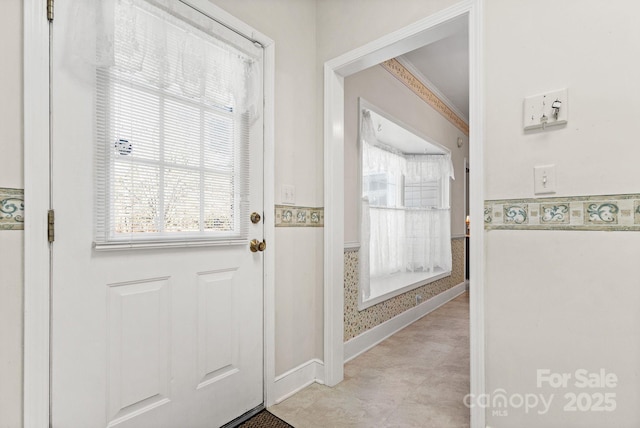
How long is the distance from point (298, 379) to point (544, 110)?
188cm

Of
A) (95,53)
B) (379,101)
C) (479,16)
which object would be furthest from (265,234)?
(379,101)

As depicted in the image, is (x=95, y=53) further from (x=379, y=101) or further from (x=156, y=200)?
(x=379, y=101)

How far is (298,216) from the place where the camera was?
2.00 meters

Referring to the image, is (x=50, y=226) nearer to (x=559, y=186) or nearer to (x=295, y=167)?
(x=295, y=167)

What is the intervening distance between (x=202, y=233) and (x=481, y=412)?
149 cm

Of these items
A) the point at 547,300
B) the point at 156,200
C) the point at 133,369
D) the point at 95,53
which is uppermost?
the point at 95,53

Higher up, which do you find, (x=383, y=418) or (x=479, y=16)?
(x=479, y=16)

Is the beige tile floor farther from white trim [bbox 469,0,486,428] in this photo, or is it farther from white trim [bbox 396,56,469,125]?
white trim [bbox 396,56,469,125]

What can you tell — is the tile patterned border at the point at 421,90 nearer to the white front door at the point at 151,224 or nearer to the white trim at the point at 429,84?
the white trim at the point at 429,84

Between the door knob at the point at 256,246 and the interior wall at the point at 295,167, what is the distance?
0.24 ft

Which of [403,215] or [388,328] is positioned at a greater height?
[403,215]

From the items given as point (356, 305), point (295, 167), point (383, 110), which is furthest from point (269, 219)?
point (383, 110)

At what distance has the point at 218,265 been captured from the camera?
5.21 feet
